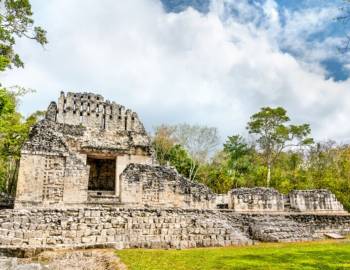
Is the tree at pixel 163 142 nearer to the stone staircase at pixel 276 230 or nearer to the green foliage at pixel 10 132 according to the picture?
the green foliage at pixel 10 132

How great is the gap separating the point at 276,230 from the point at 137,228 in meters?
4.68

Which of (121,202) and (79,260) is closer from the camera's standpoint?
(79,260)

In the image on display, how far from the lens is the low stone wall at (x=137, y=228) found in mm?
8263

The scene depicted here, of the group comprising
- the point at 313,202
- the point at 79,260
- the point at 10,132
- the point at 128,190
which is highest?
the point at 10,132

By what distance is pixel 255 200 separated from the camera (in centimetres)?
1320

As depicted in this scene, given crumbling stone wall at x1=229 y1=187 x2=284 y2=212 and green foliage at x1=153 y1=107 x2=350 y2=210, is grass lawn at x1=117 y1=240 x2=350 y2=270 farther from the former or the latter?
green foliage at x1=153 y1=107 x2=350 y2=210

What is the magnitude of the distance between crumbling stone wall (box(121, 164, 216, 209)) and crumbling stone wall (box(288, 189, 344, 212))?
12.8ft

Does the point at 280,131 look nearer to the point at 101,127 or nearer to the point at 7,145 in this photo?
the point at 101,127

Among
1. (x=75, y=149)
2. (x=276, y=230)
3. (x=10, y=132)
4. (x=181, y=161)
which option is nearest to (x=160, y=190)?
(x=276, y=230)

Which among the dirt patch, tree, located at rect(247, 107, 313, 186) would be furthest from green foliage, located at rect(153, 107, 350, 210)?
the dirt patch

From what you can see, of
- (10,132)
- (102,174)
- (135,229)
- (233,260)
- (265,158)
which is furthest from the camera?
(265,158)

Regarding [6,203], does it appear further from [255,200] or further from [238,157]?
[238,157]

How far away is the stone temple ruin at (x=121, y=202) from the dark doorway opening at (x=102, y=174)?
0.06m

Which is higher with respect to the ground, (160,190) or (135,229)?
(160,190)
